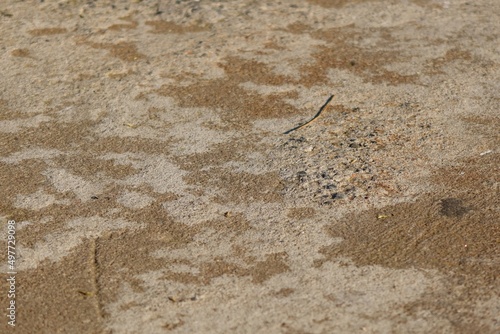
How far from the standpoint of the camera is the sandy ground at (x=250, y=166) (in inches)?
124

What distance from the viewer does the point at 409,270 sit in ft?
10.9

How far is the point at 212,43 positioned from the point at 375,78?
107 centimetres

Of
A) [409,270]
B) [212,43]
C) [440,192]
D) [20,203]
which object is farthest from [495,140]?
[20,203]

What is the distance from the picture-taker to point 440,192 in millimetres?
3850

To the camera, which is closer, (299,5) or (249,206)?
(249,206)

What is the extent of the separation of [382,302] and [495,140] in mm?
1534

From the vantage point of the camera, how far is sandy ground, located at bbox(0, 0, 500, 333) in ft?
10.3

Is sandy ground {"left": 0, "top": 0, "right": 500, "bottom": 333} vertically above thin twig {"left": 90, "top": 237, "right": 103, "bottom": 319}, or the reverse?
thin twig {"left": 90, "top": 237, "right": 103, "bottom": 319}

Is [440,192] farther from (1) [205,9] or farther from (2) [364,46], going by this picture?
(1) [205,9]

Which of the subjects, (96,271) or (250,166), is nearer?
(96,271)

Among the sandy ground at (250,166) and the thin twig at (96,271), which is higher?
the thin twig at (96,271)

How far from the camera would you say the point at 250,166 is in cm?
407

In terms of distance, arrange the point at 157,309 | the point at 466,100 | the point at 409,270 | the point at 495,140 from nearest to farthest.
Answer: the point at 157,309
the point at 409,270
the point at 495,140
the point at 466,100

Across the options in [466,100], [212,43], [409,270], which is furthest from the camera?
[212,43]
